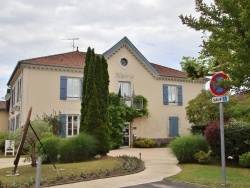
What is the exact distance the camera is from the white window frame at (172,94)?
90.1ft

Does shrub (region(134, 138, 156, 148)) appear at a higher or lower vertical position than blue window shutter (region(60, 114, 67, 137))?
lower

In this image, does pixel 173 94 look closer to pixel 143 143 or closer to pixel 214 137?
pixel 143 143

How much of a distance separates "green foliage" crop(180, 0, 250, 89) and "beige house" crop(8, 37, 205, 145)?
18.2 meters

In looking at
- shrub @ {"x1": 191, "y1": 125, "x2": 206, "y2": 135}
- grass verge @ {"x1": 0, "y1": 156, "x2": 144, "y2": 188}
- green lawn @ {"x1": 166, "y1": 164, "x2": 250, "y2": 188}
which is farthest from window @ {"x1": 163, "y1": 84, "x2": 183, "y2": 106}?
green lawn @ {"x1": 166, "y1": 164, "x2": 250, "y2": 188}

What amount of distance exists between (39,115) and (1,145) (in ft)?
10.6

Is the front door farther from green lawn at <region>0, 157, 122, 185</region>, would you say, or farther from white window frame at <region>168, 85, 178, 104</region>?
green lawn at <region>0, 157, 122, 185</region>

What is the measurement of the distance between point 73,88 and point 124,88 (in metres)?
4.27

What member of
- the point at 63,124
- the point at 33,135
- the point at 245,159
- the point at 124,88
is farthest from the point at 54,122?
the point at 245,159

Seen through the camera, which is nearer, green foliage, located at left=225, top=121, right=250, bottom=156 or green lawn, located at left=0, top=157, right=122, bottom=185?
green lawn, located at left=0, top=157, right=122, bottom=185

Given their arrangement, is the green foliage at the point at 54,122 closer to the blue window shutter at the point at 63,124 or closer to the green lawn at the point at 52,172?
the blue window shutter at the point at 63,124

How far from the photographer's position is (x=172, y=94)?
90.5 ft

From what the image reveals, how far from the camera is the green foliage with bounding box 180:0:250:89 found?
Answer: 14.9 ft

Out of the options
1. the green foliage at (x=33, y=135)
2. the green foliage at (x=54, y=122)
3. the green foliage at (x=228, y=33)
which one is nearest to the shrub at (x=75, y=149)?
the green foliage at (x=33, y=135)

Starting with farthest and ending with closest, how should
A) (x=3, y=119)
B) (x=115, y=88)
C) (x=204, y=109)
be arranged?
(x=3, y=119)
(x=115, y=88)
(x=204, y=109)
